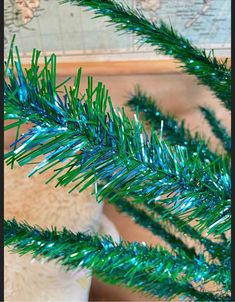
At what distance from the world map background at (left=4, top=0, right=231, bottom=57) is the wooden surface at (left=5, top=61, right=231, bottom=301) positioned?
0.20 ft

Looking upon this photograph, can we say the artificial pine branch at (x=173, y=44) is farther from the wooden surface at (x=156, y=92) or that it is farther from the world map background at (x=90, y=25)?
the wooden surface at (x=156, y=92)

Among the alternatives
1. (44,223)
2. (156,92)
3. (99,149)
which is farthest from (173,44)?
(156,92)

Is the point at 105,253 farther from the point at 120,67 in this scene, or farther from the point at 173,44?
the point at 120,67

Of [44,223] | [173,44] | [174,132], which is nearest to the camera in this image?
[173,44]

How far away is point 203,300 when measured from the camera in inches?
12.3

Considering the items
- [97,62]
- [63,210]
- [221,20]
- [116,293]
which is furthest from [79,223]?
[221,20]

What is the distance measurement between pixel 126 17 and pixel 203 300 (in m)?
0.25

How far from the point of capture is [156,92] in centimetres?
77

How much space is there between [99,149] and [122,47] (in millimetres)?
589

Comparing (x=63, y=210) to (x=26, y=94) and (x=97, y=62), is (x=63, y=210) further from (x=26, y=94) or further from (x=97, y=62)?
(x=26, y=94)

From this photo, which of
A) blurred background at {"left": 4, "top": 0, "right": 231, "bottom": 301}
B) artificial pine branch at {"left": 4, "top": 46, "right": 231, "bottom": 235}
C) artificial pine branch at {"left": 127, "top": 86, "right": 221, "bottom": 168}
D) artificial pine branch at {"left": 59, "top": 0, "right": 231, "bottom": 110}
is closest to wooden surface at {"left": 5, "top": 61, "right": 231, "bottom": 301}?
blurred background at {"left": 4, "top": 0, "right": 231, "bottom": 301}

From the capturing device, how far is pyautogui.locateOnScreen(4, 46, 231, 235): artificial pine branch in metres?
0.12

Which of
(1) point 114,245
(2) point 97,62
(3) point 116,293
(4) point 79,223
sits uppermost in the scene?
(2) point 97,62

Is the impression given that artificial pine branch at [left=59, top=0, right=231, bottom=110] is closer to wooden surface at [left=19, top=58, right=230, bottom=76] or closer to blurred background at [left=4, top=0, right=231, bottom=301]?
blurred background at [left=4, top=0, right=231, bottom=301]
